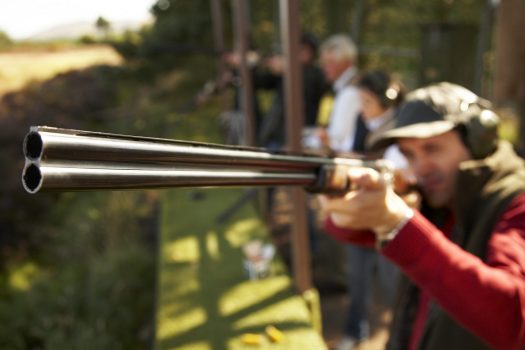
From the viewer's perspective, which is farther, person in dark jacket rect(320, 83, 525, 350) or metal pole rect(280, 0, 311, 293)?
metal pole rect(280, 0, 311, 293)

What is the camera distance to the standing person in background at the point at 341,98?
3518mm

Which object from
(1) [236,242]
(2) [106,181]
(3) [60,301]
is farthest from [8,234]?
(2) [106,181]

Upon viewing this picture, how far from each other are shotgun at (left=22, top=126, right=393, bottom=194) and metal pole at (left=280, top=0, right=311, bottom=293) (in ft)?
5.67

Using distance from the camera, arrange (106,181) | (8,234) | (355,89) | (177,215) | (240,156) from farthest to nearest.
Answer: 1. (8,234)
2. (177,215)
3. (355,89)
4. (240,156)
5. (106,181)

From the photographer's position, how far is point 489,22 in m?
5.18

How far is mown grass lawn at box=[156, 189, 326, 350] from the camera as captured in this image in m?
2.59

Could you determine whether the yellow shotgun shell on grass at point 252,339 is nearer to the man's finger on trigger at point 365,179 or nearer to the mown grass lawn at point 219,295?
the mown grass lawn at point 219,295

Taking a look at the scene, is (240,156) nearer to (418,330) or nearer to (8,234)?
(418,330)

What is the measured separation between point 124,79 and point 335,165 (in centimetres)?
658

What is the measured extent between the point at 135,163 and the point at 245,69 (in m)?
3.99

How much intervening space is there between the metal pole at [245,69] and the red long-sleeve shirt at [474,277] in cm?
349

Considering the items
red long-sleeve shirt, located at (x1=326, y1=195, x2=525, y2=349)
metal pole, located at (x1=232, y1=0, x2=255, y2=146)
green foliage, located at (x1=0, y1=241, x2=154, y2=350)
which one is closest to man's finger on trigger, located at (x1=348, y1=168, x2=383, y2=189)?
red long-sleeve shirt, located at (x1=326, y1=195, x2=525, y2=349)

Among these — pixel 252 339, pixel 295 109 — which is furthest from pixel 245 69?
pixel 252 339

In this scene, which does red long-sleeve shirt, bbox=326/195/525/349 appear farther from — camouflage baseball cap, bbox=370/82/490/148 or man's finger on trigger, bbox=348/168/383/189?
camouflage baseball cap, bbox=370/82/490/148
